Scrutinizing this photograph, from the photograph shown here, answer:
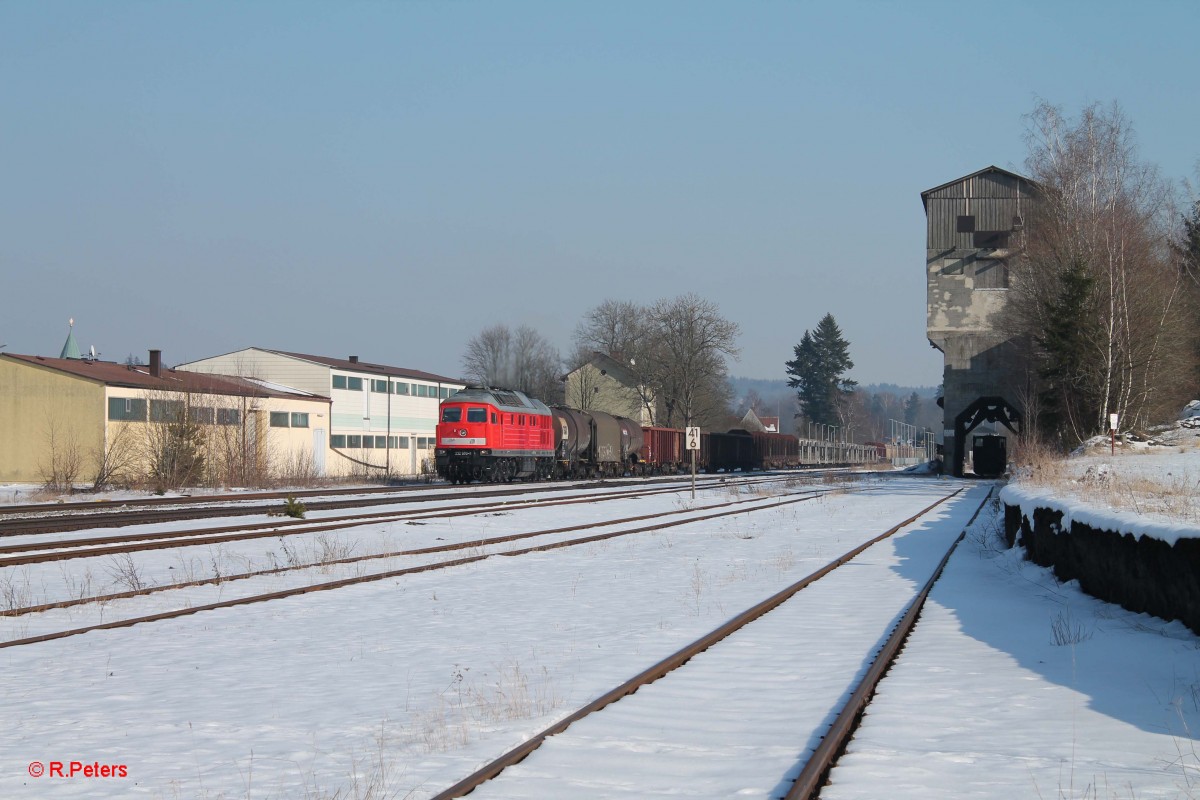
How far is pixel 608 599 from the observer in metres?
12.9

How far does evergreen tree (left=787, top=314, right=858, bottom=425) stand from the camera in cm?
15238

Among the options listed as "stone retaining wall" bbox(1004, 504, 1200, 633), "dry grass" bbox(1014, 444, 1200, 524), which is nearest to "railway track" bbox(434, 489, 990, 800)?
"stone retaining wall" bbox(1004, 504, 1200, 633)

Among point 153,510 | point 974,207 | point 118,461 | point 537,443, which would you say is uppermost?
point 974,207

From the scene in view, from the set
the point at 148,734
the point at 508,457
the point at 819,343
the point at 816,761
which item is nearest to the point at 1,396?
the point at 508,457

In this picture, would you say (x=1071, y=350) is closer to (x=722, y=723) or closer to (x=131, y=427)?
(x=131, y=427)

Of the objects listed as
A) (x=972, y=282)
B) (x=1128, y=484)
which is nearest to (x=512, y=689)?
(x=1128, y=484)

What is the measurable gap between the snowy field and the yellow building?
898 inches

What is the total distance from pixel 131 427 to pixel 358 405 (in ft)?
68.8

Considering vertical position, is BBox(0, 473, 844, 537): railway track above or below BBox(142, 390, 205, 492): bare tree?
below

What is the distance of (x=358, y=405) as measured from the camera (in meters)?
64.5

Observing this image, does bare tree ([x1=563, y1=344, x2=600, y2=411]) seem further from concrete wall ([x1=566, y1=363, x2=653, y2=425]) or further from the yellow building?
the yellow building

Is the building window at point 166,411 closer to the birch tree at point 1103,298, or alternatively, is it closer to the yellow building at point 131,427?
the yellow building at point 131,427

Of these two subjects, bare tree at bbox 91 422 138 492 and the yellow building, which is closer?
bare tree at bbox 91 422 138 492

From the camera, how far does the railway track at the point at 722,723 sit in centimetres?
560
